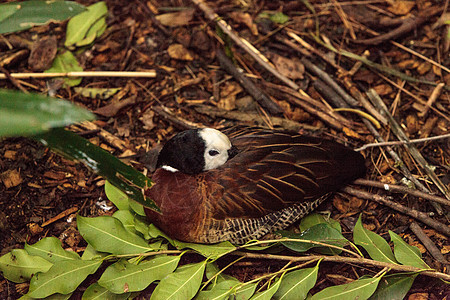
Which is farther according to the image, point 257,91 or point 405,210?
point 257,91

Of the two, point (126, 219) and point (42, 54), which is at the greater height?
point (42, 54)

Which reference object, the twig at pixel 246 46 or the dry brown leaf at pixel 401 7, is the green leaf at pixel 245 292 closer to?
the twig at pixel 246 46

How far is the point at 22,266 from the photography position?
8.71 feet

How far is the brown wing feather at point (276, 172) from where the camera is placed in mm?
2770

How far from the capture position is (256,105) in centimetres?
360

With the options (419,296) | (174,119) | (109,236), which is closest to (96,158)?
(109,236)

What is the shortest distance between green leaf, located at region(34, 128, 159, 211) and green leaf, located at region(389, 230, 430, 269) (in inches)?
53.6

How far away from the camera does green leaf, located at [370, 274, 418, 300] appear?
258 cm

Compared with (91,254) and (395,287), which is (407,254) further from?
(91,254)

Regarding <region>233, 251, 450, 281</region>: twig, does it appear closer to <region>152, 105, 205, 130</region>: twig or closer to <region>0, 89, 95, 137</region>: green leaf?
<region>152, 105, 205, 130</region>: twig

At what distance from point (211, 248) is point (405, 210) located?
1212 millimetres

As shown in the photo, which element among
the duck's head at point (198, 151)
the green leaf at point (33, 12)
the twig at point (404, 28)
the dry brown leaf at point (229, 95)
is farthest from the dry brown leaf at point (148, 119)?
the twig at point (404, 28)

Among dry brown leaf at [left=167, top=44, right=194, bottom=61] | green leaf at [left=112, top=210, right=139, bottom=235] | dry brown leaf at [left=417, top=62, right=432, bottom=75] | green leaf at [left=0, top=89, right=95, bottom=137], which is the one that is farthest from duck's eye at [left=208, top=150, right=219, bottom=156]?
dry brown leaf at [left=417, top=62, right=432, bottom=75]

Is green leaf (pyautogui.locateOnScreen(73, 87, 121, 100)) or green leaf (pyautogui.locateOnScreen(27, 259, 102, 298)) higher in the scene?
green leaf (pyautogui.locateOnScreen(73, 87, 121, 100))
